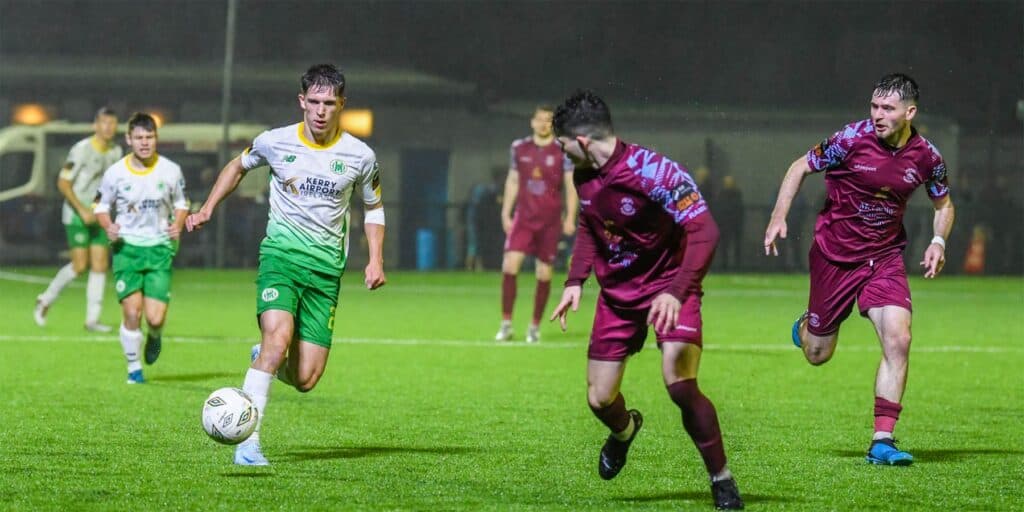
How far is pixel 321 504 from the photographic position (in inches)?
258

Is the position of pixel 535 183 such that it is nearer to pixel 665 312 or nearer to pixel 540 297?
pixel 540 297

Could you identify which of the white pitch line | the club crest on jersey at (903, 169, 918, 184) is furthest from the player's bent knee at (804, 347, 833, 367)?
Result: the white pitch line

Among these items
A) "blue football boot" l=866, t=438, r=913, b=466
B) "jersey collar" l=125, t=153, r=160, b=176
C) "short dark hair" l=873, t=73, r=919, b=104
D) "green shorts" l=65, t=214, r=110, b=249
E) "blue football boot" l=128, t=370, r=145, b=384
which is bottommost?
"blue football boot" l=128, t=370, r=145, b=384

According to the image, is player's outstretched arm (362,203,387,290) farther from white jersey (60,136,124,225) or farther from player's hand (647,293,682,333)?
white jersey (60,136,124,225)

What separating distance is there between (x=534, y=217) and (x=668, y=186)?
941 cm

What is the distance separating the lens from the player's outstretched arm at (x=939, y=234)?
27.5 ft

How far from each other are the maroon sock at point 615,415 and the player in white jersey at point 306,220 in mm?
1541

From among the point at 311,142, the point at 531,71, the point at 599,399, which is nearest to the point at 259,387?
the point at 311,142

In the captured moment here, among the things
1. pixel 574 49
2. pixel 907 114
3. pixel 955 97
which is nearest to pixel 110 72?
pixel 574 49

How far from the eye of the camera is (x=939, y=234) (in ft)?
28.3

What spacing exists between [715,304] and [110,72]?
15167 mm

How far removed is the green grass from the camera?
6.91 metres

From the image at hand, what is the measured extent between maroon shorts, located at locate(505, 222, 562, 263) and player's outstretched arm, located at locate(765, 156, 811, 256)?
23.6ft

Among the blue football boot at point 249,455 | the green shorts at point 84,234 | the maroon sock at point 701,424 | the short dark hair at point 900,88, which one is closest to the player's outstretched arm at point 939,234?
the short dark hair at point 900,88
